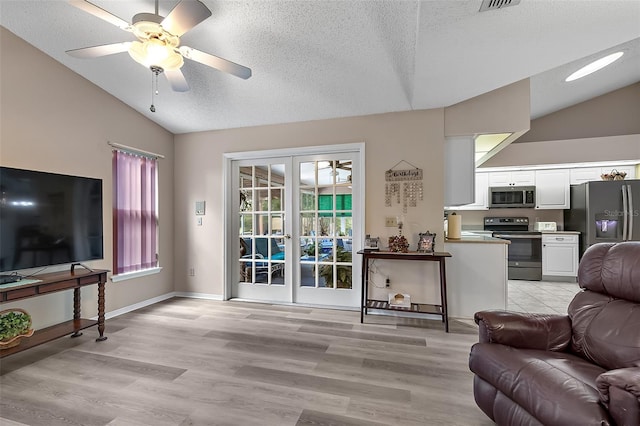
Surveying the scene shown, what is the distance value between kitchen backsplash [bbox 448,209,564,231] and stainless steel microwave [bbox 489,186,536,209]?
348 mm

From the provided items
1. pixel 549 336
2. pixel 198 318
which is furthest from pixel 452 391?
pixel 198 318

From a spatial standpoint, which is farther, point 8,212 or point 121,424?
point 8,212

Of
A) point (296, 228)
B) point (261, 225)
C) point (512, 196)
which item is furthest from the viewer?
point (512, 196)

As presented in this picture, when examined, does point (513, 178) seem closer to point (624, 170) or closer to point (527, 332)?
point (624, 170)

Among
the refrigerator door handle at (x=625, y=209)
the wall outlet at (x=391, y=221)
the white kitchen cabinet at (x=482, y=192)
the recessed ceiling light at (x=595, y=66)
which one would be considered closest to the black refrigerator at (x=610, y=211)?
the refrigerator door handle at (x=625, y=209)

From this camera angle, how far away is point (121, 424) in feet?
5.49

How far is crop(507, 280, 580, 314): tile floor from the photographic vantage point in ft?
12.3

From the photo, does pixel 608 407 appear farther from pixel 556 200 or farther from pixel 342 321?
pixel 556 200

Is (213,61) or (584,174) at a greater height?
(213,61)

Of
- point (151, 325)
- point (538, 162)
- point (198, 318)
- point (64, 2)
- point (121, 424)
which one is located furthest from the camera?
point (538, 162)

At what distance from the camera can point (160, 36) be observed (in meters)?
1.90

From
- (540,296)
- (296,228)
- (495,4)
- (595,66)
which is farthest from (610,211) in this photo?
(296,228)

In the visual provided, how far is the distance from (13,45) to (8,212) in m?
1.56

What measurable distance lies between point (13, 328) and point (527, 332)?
3.66 meters
